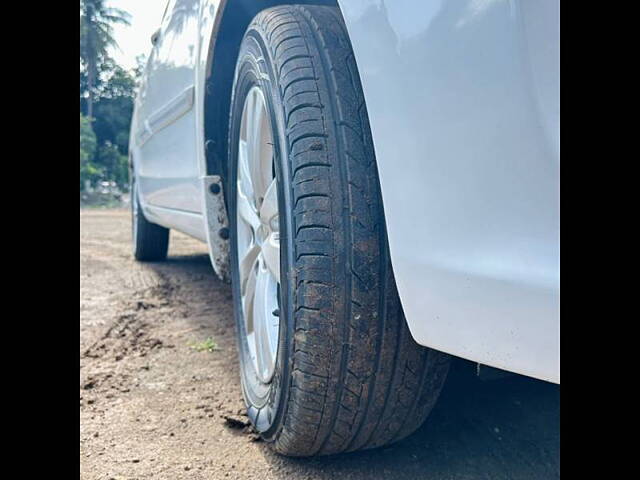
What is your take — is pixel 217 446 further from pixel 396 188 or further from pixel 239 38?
pixel 239 38

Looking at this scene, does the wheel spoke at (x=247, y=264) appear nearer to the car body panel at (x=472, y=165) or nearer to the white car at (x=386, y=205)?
the white car at (x=386, y=205)

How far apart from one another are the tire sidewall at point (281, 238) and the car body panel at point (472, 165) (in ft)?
0.86

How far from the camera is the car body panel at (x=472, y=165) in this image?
0.73m

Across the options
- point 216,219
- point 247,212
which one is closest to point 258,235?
point 247,212

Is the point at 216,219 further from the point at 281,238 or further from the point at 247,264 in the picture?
the point at 281,238

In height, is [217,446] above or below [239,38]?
below

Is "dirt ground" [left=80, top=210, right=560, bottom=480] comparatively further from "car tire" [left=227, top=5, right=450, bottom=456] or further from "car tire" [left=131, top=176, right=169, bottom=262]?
"car tire" [left=131, top=176, right=169, bottom=262]

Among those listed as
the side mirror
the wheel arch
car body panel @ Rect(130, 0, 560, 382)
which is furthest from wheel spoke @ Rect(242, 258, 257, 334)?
the side mirror

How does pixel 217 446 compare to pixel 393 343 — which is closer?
pixel 393 343

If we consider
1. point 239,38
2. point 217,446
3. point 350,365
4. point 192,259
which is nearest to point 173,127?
point 239,38
